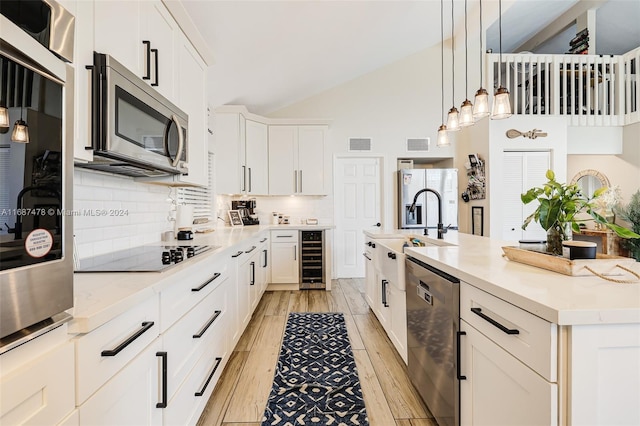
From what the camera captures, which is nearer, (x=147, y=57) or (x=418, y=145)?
(x=147, y=57)

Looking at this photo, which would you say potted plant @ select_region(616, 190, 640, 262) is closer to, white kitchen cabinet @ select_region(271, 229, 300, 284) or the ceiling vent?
the ceiling vent

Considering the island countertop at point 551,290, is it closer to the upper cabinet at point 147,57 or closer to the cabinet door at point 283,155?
the upper cabinet at point 147,57

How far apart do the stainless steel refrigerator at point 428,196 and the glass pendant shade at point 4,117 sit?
15.1 feet

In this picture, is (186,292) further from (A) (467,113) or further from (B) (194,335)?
(A) (467,113)

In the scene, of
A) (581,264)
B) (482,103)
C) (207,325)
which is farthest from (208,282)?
(482,103)

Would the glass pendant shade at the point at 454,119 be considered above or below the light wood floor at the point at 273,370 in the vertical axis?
above

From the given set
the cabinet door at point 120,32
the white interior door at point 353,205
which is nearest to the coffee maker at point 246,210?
the white interior door at point 353,205

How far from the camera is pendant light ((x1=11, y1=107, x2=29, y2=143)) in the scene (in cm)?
50

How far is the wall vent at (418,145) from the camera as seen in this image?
196 inches

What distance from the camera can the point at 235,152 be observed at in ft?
13.4

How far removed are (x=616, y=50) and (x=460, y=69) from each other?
3.32 meters

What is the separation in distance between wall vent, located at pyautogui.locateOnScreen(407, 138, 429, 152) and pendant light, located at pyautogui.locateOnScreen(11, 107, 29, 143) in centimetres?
498

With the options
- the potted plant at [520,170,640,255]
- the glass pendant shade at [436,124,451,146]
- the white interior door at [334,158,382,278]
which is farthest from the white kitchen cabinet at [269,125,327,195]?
the potted plant at [520,170,640,255]

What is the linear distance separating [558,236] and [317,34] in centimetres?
301
